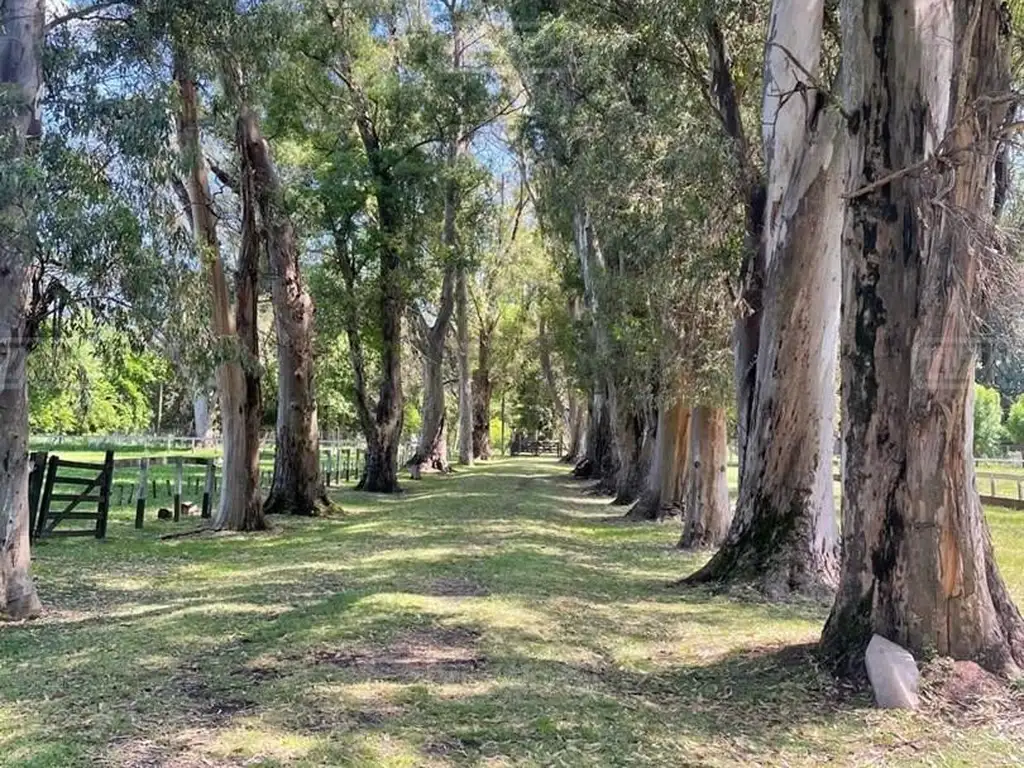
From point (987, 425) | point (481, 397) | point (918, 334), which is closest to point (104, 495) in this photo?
point (918, 334)

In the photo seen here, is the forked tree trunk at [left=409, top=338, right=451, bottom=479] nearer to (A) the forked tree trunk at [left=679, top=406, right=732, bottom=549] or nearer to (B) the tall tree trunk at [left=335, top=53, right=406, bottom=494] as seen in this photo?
(B) the tall tree trunk at [left=335, top=53, right=406, bottom=494]

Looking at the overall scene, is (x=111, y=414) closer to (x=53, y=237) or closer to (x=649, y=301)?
(x=649, y=301)

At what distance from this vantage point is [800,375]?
9.41 meters

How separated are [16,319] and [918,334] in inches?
283

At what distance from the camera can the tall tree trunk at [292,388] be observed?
1744 cm

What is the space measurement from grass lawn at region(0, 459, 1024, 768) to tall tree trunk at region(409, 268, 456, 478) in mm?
16384

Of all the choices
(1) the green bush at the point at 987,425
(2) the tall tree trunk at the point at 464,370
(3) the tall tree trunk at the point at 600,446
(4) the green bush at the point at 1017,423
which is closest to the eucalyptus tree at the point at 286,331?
(3) the tall tree trunk at the point at 600,446

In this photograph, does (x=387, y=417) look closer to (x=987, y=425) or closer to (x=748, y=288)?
(x=748, y=288)

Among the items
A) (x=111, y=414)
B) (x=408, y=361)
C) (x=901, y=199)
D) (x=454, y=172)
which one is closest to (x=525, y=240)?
(x=408, y=361)

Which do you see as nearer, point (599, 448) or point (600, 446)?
point (600, 446)

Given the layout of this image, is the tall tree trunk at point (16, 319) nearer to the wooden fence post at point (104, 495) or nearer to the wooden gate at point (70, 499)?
the wooden gate at point (70, 499)

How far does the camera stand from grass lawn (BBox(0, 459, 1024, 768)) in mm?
4699

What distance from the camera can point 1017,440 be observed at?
58719 millimetres

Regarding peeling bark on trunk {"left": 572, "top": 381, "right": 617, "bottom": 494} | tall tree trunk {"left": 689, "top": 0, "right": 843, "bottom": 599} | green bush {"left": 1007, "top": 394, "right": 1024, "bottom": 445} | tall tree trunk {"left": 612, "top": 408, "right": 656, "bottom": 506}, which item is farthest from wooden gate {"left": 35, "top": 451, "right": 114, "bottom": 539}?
green bush {"left": 1007, "top": 394, "right": 1024, "bottom": 445}
